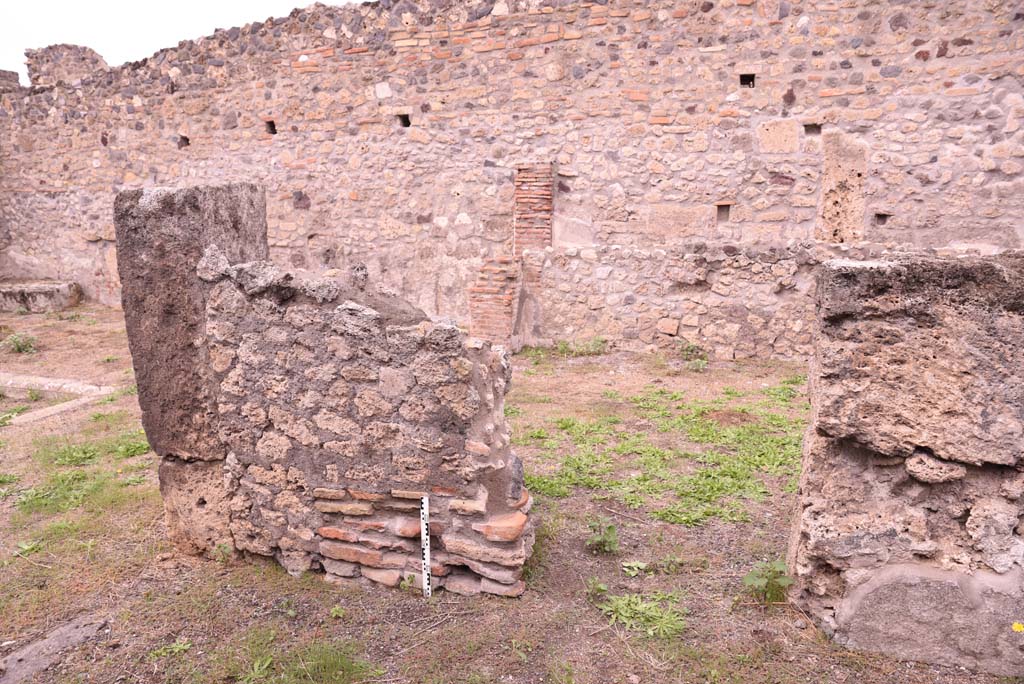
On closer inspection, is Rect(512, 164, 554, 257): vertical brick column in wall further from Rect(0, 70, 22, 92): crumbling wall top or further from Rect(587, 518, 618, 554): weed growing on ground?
Rect(0, 70, 22, 92): crumbling wall top

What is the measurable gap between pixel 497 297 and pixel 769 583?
206 inches

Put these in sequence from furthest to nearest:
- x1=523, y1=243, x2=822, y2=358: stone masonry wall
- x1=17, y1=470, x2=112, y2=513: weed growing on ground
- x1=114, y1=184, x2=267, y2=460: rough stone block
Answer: x1=523, y1=243, x2=822, y2=358: stone masonry wall
x1=17, y1=470, x2=112, y2=513: weed growing on ground
x1=114, y1=184, x2=267, y2=460: rough stone block

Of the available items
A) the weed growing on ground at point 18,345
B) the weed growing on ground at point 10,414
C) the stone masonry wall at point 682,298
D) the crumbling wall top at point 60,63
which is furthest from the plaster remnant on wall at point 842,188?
the crumbling wall top at point 60,63

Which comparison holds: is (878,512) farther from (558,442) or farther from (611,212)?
(611,212)

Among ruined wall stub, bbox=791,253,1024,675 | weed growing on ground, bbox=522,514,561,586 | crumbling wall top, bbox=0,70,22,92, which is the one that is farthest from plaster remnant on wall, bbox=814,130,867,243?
crumbling wall top, bbox=0,70,22,92

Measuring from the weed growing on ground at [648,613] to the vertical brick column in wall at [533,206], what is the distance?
20.6ft

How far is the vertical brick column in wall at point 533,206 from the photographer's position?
29.1 ft

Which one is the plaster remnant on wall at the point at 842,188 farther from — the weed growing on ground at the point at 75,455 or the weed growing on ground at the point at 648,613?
the weed growing on ground at the point at 75,455

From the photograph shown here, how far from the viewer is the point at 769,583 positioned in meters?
2.98

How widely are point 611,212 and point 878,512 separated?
6613 mm

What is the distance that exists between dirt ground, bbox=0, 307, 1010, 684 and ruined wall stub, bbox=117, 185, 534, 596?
0.22m

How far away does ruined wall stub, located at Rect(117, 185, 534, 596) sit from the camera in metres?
3.06

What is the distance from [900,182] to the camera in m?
7.77

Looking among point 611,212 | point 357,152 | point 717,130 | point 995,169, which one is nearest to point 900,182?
point 995,169
